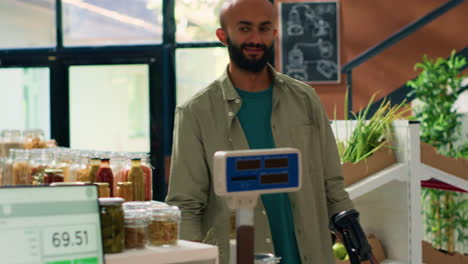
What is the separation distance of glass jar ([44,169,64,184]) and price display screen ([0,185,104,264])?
6.40 ft

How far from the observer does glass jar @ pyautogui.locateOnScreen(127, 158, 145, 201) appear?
118 inches

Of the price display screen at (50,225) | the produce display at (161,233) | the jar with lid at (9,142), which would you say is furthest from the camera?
the jar with lid at (9,142)

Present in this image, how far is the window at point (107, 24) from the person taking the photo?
7805 mm

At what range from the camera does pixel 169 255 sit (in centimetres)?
148

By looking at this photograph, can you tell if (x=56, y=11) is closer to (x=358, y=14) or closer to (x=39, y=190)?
(x=358, y=14)

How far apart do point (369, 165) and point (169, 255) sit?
96.1 inches

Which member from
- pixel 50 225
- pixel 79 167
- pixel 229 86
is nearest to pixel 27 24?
pixel 79 167

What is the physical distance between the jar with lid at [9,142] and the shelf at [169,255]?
3.70 metres

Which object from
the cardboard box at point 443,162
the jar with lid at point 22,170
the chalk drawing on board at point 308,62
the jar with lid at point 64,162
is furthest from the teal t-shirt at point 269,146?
the chalk drawing on board at point 308,62

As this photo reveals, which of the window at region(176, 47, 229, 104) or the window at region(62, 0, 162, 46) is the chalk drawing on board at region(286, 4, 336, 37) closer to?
the window at region(176, 47, 229, 104)

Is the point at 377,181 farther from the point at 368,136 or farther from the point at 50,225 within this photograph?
the point at 50,225

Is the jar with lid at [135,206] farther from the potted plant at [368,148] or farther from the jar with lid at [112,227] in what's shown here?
the potted plant at [368,148]

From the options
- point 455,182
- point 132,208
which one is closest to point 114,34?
point 455,182

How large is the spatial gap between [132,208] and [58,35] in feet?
21.1
